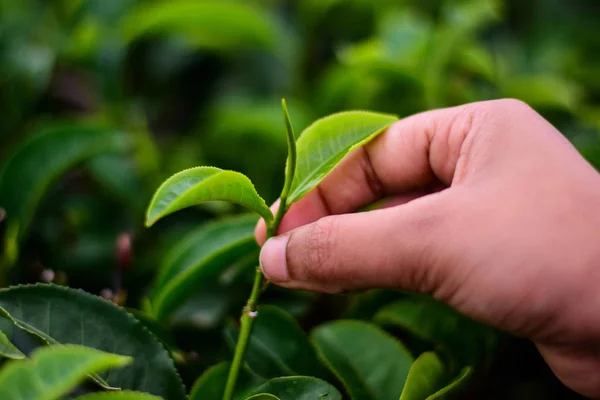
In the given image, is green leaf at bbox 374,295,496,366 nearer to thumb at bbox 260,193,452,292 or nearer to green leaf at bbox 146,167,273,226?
thumb at bbox 260,193,452,292

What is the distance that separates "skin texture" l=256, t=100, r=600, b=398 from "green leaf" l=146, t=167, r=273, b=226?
71 millimetres

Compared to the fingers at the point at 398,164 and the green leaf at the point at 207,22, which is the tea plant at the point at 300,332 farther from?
the green leaf at the point at 207,22

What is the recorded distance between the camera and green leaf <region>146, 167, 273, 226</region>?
55 centimetres

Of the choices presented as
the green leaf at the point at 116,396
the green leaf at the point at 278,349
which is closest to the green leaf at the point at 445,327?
the green leaf at the point at 278,349

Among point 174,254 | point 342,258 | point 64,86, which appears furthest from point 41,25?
point 342,258

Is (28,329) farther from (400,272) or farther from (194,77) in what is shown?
(194,77)

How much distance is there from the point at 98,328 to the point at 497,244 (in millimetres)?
425

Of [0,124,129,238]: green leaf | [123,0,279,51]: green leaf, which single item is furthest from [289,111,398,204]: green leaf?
[123,0,279,51]: green leaf

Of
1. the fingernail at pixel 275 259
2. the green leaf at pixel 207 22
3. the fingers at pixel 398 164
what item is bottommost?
the fingernail at pixel 275 259

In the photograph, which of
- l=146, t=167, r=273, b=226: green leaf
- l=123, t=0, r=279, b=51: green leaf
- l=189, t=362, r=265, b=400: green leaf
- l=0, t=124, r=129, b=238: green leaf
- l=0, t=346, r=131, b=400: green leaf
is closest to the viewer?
l=0, t=346, r=131, b=400: green leaf

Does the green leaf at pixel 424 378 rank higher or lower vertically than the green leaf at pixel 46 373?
lower

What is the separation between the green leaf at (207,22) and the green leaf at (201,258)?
54 centimetres

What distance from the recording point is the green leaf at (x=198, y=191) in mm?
551

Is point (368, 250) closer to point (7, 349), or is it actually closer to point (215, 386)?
point (215, 386)
